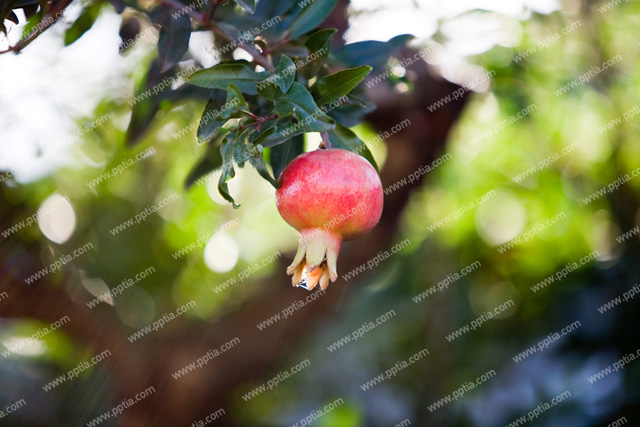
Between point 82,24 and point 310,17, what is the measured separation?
0.57 meters

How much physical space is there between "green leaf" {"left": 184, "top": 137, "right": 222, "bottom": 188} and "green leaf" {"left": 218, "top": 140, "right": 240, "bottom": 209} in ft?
1.63

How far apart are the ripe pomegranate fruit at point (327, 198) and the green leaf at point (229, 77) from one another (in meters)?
0.18

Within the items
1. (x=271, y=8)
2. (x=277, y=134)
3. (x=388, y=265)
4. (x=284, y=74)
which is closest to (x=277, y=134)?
(x=277, y=134)

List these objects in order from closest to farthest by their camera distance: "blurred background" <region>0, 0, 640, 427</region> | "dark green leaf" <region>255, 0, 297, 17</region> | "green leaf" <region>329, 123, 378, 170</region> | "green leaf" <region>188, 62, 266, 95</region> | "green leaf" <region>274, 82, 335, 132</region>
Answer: "green leaf" <region>274, 82, 335, 132</region> → "green leaf" <region>188, 62, 266, 95</region> → "green leaf" <region>329, 123, 378, 170</region> → "dark green leaf" <region>255, 0, 297, 17</region> → "blurred background" <region>0, 0, 640, 427</region>

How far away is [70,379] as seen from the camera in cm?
218

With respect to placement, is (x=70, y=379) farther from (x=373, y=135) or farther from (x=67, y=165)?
(x=373, y=135)

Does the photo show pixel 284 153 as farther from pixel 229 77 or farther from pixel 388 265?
pixel 388 265

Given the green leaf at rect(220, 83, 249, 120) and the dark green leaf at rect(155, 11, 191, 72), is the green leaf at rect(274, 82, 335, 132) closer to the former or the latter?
the green leaf at rect(220, 83, 249, 120)

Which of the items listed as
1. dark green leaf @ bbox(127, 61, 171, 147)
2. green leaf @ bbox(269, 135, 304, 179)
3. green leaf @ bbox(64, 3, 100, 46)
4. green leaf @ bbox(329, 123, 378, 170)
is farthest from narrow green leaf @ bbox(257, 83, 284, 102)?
green leaf @ bbox(64, 3, 100, 46)

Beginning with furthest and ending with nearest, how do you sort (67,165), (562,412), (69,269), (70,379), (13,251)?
(67,165)
(562,412)
(70,379)
(69,269)
(13,251)

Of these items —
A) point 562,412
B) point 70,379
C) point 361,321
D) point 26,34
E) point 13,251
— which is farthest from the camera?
point 361,321

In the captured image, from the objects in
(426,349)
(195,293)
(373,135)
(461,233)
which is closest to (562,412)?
(426,349)

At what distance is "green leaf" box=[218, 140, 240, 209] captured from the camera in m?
1.02

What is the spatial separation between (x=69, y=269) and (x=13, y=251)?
21 cm
